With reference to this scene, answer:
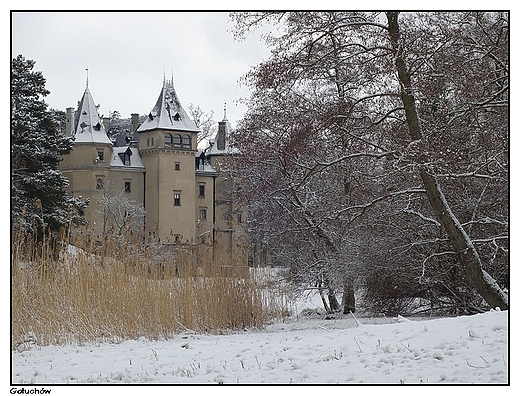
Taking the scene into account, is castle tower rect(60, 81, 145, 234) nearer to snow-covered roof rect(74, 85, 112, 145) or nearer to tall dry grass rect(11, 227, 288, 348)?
snow-covered roof rect(74, 85, 112, 145)

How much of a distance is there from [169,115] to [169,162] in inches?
71.8

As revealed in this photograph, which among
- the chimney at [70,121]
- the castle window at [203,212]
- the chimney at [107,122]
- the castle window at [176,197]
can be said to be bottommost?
the castle window at [203,212]

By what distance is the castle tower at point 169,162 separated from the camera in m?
23.5

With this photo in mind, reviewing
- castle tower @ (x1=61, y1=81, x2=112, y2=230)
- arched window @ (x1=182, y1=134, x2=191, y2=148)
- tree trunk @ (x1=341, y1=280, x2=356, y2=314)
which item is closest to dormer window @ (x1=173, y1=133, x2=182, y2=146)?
arched window @ (x1=182, y1=134, x2=191, y2=148)

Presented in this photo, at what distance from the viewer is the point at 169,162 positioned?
25.0 m

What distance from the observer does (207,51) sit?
32.4 ft

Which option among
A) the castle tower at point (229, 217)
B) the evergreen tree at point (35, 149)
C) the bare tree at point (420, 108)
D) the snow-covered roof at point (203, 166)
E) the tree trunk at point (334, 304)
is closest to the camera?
the bare tree at point (420, 108)

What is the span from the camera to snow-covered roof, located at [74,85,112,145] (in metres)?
22.6

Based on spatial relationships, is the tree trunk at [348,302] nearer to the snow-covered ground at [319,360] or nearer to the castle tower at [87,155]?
the snow-covered ground at [319,360]

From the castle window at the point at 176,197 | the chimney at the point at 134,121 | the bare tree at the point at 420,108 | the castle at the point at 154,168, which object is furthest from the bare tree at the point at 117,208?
the bare tree at the point at 420,108

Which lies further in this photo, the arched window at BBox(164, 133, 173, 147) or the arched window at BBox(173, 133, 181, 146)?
Result: the arched window at BBox(173, 133, 181, 146)

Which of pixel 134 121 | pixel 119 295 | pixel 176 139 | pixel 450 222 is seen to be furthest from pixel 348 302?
pixel 134 121

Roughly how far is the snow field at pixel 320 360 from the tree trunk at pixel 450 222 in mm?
1845
